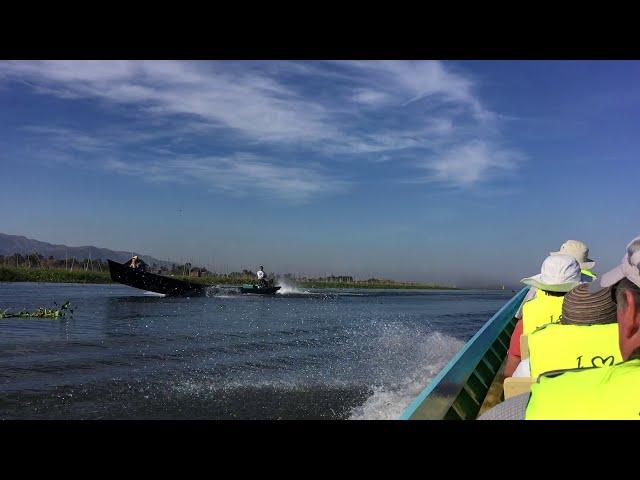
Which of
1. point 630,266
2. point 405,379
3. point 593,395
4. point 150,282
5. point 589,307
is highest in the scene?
point 630,266

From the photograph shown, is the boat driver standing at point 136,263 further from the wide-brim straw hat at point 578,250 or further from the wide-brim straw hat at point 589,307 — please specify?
the wide-brim straw hat at point 589,307

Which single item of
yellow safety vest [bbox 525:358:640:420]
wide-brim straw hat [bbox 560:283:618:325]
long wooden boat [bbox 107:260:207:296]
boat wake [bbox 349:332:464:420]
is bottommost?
boat wake [bbox 349:332:464:420]

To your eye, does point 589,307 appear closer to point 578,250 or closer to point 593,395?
point 593,395

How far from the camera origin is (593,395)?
1.78m

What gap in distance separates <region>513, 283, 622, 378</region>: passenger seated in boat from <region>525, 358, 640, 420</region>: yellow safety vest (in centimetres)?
93

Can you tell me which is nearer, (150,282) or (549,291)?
(549,291)

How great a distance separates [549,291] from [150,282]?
122ft

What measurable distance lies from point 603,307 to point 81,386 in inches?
394

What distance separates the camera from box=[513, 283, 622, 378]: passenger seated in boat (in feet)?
9.22

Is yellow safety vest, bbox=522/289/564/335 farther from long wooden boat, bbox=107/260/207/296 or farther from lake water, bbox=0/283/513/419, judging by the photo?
long wooden boat, bbox=107/260/207/296

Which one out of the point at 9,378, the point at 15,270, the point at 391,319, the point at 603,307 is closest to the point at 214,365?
the point at 9,378

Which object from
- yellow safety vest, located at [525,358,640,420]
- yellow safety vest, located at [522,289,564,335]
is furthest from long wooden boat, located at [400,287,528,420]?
yellow safety vest, located at [525,358,640,420]

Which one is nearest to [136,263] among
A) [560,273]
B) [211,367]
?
[211,367]

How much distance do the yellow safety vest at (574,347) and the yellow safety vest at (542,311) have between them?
1468 millimetres
